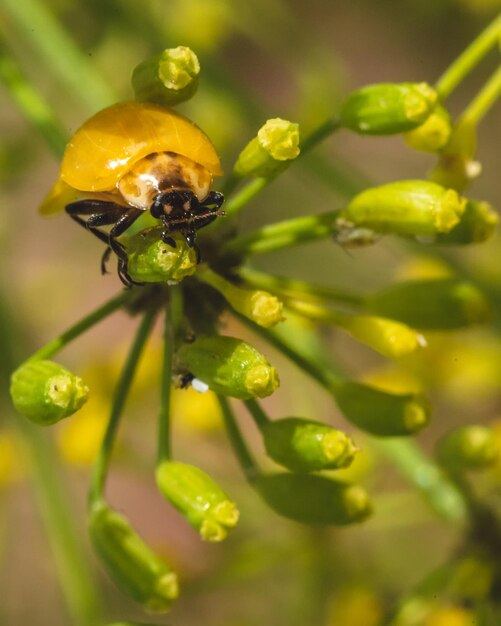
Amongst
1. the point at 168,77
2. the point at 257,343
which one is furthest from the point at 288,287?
the point at 257,343

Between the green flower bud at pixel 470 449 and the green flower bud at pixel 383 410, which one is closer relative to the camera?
the green flower bud at pixel 383 410

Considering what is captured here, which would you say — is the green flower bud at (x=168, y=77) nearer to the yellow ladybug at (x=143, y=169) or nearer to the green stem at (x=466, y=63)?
the yellow ladybug at (x=143, y=169)

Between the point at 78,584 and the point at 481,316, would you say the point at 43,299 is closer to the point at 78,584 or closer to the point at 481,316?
the point at 78,584

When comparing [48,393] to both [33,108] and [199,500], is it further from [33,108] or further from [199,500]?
[33,108]

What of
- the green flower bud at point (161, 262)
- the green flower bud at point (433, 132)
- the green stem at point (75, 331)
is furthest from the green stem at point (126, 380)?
the green flower bud at point (433, 132)

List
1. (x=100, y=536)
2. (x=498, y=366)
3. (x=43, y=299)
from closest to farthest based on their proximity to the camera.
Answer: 1. (x=100, y=536)
2. (x=498, y=366)
3. (x=43, y=299)

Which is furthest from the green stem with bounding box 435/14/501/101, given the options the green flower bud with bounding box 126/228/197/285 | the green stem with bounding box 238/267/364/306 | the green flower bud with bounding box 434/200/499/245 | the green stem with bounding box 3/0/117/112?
the green stem with bounding box 3/0/117/112

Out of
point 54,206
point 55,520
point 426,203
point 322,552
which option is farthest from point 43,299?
point 426,203
